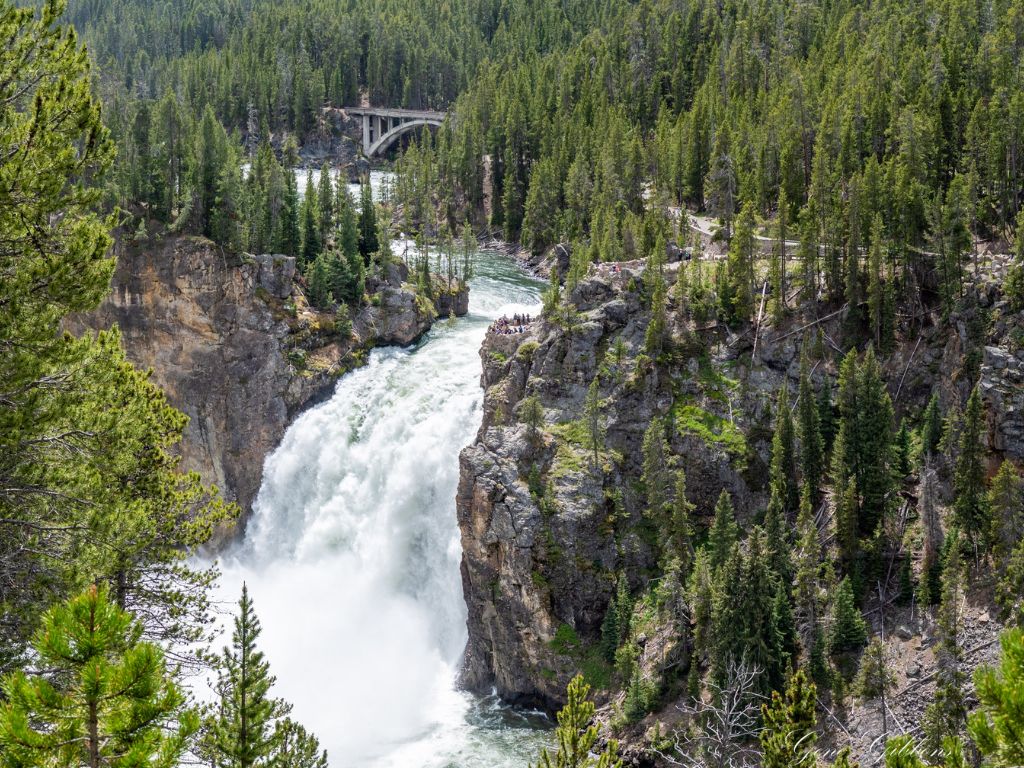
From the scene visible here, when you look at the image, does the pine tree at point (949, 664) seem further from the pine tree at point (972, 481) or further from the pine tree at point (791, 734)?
the pine tree at point (791, 734)

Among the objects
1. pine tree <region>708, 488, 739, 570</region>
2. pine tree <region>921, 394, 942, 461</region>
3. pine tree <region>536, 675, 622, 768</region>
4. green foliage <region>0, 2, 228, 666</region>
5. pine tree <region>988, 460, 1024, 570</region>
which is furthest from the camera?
pine tree <region>921, 394, 942, 461</region>

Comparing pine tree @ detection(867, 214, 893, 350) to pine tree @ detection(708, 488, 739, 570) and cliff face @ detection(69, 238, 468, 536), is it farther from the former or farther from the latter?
cliff face @ detection(69, 238, 468, 536)

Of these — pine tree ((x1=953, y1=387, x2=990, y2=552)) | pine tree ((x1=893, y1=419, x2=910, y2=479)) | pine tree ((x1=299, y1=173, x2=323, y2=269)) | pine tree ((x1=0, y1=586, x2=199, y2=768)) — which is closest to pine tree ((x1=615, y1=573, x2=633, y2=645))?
pine tree ((x1=893, y1=419, x2=910, y2=479))

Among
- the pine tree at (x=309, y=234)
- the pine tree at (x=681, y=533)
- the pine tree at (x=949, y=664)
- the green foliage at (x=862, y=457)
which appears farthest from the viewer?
the pine tree at (x=309, y=234)

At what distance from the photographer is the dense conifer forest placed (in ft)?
63.6

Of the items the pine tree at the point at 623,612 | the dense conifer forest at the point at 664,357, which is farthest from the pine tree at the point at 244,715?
the pine tree at the point at 623,612

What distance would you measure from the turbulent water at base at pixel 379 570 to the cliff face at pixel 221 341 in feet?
9.93

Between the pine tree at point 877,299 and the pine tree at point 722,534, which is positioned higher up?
the pine tree at point 877,299

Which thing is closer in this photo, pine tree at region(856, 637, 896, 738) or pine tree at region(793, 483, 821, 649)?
pine tree at region(856, 637, 896, 738)

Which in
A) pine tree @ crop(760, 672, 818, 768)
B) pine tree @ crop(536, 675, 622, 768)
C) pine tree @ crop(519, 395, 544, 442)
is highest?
pine tree @ crop(536, 675, 622, 768)

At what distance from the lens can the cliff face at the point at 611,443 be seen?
2215 inches

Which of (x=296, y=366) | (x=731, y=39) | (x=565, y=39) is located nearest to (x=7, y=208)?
(x=296, y=366)

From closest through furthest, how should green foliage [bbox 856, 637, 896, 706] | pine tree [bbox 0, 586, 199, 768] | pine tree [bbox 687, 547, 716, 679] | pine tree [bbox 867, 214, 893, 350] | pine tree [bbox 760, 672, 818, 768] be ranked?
pine tree [bbox 0, 586, 199, 768]
pine tree [bbox 760, 672, 818, 768]
green foliage [bbox 856, 637, 896, 706]
pine tree [bbox 687, 547, 716, 679]
pine tree [bbox 867, 214, 893, 350]

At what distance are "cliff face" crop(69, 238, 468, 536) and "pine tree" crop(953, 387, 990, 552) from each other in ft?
157
